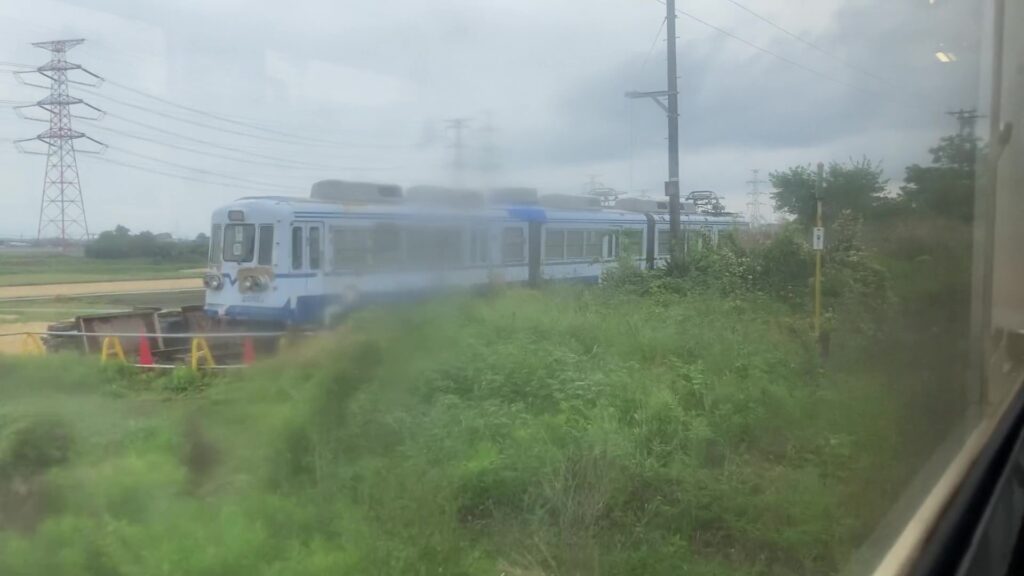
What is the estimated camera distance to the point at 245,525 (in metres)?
1.69

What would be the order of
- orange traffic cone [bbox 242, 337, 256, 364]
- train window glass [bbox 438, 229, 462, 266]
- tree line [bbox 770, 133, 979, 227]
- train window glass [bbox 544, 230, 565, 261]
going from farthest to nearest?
tree line [bbox 770, 133, 979, 227] < train window glass [bbox 544, 230, 565, 261] < train window glass [bbox 438, 229, 462, 266] < orange traffic cone [bbox 242, 337, 256, 364]

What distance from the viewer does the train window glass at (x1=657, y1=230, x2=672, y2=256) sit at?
12.5ft

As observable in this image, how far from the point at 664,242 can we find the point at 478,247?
1.93 meters

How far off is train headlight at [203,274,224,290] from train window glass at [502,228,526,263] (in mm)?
764

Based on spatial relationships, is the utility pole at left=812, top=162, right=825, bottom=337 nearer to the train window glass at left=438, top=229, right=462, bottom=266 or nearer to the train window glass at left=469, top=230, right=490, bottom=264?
the train window glass at left=469, top=230, right=490, bottom=264

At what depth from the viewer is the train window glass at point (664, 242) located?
382 cm

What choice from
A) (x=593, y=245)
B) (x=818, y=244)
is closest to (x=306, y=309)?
(x=593, y=245)

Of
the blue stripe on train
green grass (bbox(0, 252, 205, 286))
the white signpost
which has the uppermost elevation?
the white signpost

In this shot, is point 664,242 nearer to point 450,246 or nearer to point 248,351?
point 450,246

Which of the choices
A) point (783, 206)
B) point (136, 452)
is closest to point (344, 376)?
point (136, 452)

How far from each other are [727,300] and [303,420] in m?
2.84

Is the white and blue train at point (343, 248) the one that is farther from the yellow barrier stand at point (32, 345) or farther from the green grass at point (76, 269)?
the yellow barrier stand at point (32, 345)

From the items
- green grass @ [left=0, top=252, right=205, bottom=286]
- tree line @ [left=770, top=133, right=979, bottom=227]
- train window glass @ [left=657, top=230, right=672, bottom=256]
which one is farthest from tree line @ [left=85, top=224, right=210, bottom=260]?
tree line @ [left=770, top=133, right=979, bottom=227]

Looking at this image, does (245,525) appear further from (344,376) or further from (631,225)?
(631,225)
